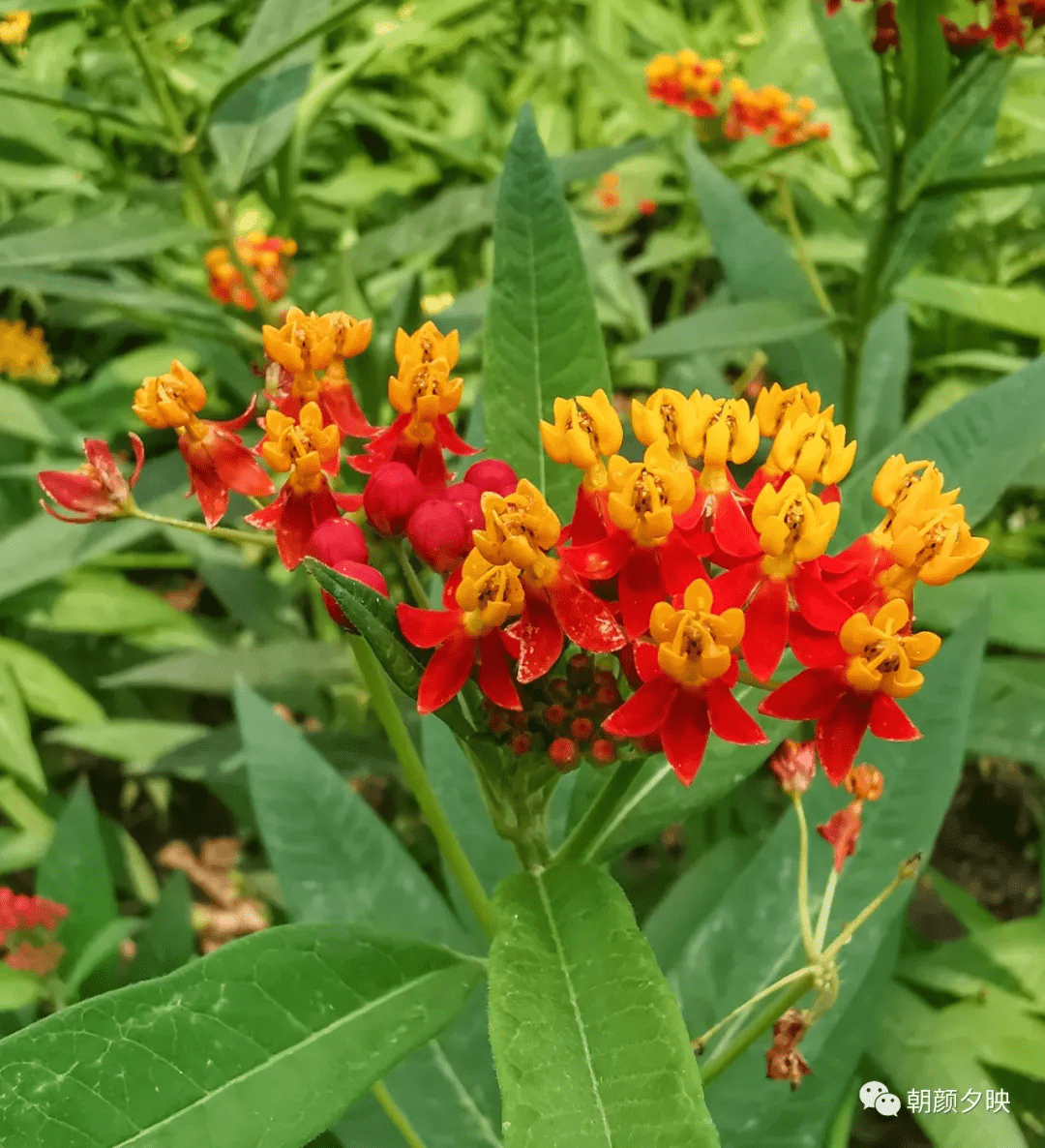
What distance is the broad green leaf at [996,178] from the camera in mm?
1207

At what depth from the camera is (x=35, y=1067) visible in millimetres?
633

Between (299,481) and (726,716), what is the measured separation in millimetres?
343

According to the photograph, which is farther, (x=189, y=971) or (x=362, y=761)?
(x=362, y=761)

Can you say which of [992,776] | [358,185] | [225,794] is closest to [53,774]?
[225,794]

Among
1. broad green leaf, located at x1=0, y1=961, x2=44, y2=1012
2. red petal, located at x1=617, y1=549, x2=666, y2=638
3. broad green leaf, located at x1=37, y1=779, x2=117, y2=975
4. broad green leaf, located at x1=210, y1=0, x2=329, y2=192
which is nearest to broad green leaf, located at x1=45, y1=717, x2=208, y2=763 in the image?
broad green leaf, located at x1=37, y1=779, x2=117, y2=975

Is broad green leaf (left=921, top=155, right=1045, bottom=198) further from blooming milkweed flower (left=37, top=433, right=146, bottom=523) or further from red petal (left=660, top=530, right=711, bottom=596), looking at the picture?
blooming milkweed flower (left=37, top=433, right=146, bottom=523)

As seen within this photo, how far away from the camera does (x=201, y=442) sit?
0.81 metres

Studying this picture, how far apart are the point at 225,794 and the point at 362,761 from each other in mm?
349

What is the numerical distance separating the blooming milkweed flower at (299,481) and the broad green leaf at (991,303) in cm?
122

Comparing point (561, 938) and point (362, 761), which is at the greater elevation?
point (561, 938)

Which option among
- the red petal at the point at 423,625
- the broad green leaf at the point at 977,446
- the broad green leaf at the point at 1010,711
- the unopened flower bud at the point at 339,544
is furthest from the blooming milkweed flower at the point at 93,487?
the broad green leaf at the point at 1010,711

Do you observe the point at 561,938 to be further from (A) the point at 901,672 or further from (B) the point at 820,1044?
(B) the point at 820,1044

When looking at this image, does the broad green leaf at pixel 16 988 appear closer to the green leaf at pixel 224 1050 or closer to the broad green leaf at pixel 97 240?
the green leaf at pixel 224 1050

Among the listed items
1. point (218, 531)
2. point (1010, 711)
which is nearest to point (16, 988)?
point (218, 531)
